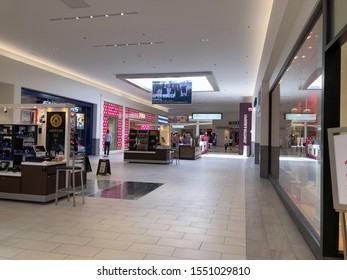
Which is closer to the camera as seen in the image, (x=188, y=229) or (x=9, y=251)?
(x=9, y=251)

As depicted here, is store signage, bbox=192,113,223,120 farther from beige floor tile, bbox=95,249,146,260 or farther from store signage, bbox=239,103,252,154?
beige floor tile, bbox=95,249,146,260

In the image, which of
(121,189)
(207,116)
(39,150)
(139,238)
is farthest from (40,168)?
(207,116)

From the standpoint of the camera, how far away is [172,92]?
502 inches

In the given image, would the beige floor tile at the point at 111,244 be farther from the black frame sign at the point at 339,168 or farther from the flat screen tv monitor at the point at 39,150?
the flat screen tv monitor at the point at 39,150

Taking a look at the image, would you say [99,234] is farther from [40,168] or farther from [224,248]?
[40,168]

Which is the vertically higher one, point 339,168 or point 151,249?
point 339,168

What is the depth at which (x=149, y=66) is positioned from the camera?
37.7 feet

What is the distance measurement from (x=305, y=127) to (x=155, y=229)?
292cm

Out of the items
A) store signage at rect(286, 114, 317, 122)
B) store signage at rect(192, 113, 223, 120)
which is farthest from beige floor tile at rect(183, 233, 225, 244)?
store signage at rect(192, 113, 223, 120)

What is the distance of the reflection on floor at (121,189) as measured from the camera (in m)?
6.29

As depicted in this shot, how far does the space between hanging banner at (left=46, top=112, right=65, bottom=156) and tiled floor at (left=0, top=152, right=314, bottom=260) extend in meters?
1.09

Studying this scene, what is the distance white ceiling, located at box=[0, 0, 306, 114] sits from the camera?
6.47 m

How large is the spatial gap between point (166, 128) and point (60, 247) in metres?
11.6
